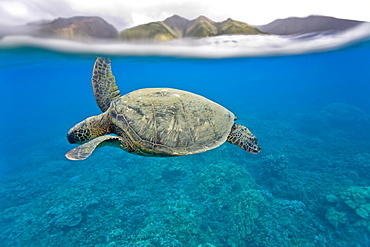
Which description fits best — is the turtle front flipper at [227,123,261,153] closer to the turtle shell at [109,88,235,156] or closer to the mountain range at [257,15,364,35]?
the turtle shell at [109,88,235,156]

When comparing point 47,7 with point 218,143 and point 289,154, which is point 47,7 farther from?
point 289,154

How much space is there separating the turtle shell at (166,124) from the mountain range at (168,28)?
196 inches

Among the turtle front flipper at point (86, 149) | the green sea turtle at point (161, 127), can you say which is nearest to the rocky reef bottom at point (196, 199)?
the green sea turtle at point (161, 127)

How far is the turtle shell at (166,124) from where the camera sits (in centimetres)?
366

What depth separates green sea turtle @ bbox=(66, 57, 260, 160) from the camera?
3.66 m

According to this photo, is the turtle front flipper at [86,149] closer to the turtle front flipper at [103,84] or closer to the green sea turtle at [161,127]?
the green sea turtle at [161,127]

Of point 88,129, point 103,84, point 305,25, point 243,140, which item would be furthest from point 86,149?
point 305,25

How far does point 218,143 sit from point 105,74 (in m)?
3.34

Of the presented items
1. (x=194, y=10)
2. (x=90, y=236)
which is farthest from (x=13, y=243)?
(x=194, y=10)

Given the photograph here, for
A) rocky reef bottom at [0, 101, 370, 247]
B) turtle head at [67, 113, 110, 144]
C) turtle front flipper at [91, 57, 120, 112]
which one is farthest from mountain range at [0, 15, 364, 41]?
rocky reef bottom at [0, 101, 370, 247]

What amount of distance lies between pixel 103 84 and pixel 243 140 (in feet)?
12.0

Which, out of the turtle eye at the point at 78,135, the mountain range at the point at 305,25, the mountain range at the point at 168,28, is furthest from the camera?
the mountain range at the point at 305,25

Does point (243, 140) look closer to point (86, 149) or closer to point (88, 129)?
point (86, 149)

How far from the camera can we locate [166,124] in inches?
146
